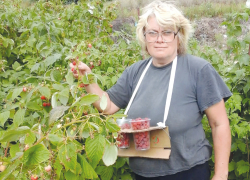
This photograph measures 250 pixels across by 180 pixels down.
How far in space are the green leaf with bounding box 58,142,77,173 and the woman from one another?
0.59 m

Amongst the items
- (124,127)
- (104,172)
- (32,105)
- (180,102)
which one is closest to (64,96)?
(32,105)

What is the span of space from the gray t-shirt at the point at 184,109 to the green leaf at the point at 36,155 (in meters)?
0.71

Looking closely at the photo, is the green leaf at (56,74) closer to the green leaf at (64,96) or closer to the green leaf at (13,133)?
the green leaf at (64,96)

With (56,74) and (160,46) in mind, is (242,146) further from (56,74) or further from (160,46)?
(56,74)

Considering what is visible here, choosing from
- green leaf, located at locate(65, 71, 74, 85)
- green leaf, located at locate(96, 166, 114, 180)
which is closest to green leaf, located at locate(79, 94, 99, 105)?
green leaf, located at locate(65, 71, 74, 85)

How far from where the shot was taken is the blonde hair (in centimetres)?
146

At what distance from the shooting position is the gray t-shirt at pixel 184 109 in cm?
140

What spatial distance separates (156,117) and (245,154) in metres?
0.95

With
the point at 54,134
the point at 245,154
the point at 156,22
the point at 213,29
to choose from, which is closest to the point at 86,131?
the point at 54,134

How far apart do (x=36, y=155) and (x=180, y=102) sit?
2.62 feet

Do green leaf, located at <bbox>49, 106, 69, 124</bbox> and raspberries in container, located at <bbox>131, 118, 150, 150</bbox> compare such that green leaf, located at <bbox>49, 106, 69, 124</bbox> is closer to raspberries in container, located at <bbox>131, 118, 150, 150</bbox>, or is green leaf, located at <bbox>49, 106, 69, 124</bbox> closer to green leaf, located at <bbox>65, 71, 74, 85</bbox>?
green leaf, located at <bbox>65, 71, 74, 85</bbox>

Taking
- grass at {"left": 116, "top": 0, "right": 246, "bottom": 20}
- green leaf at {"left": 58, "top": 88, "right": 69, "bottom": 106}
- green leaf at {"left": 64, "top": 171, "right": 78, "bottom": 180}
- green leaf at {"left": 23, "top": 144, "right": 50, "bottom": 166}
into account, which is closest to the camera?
green leaf at {"left": 23, "top": 144, "right": 50, "bottom": 166}

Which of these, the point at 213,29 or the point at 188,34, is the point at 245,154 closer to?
the point at 188,34

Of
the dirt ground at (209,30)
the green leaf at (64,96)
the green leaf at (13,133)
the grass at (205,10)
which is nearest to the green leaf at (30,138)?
the green leaf at (13,133)
